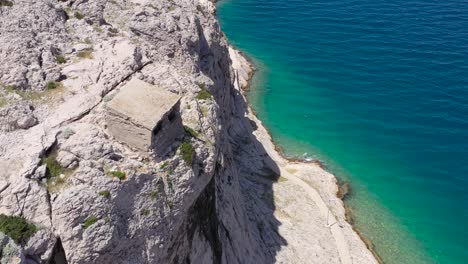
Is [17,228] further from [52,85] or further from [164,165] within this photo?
[52,85]

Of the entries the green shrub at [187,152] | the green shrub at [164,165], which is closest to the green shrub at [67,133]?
the green shrub at [164,165]

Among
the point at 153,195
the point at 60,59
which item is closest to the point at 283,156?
the point at 60,59

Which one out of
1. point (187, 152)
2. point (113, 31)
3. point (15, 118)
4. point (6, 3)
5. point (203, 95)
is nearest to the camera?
point (15, 118)

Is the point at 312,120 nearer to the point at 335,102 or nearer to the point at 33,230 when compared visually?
the point at 335,102

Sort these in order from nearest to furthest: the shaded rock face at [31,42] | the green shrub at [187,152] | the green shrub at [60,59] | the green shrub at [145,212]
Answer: the green shrub at [145,212], the green shrub at [187,152], the shaded rock face at [31,42], the green shrub at [60,59]

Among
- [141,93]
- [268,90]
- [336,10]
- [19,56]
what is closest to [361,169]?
[268,90]

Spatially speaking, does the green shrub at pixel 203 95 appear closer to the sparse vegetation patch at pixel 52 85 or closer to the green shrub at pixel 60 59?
the sparse vegetation patch at pixel 52 85
